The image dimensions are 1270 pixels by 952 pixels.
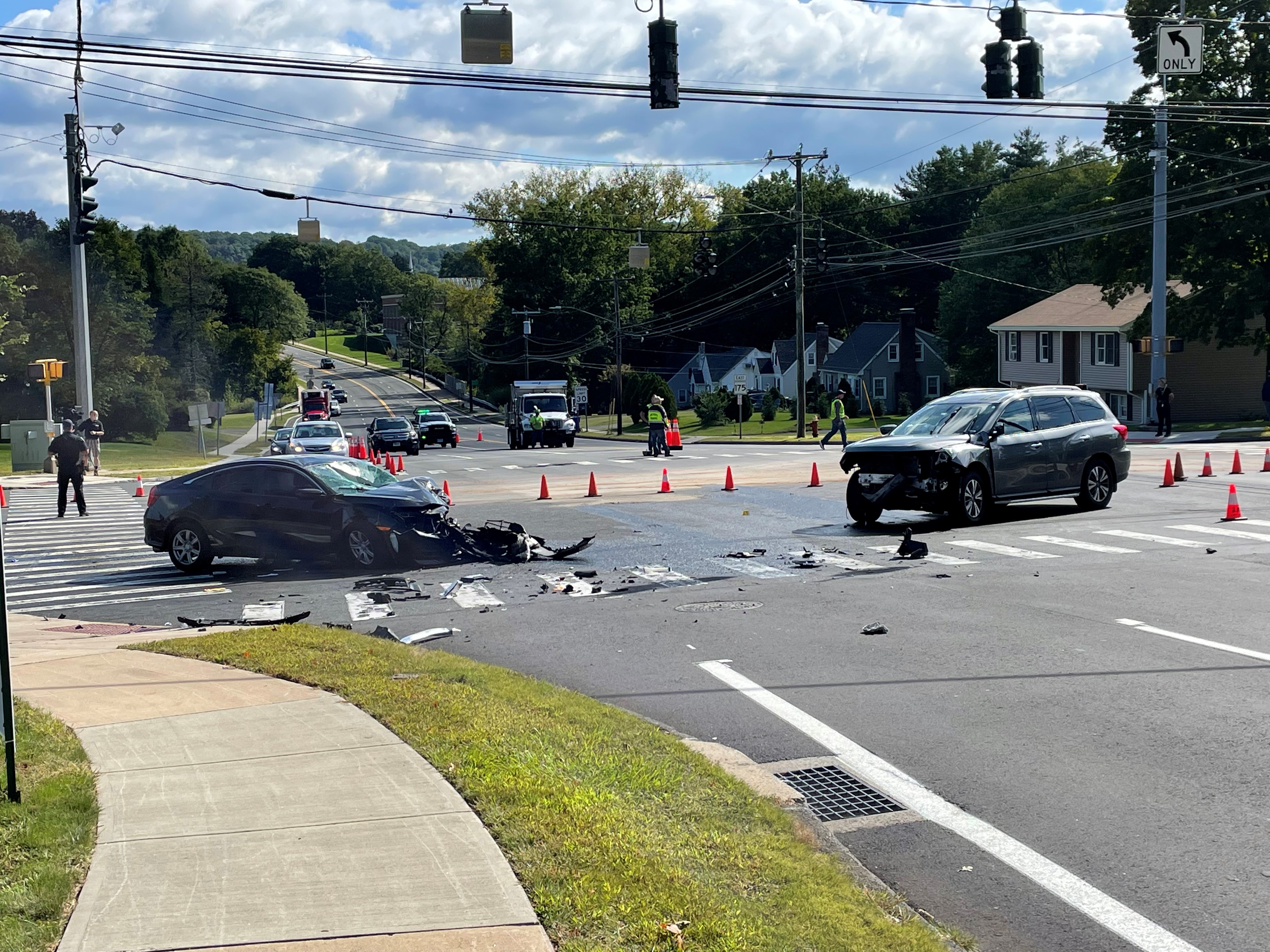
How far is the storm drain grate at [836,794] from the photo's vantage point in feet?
21.5

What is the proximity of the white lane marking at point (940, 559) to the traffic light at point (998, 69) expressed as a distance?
6.90 meters

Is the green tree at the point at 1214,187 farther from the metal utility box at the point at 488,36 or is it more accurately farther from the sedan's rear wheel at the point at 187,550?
the sedan's rear wheel at the point at 187,550

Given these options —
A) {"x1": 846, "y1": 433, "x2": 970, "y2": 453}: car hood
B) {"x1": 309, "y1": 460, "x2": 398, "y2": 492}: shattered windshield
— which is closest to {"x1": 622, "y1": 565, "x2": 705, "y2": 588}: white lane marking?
{"x1": 309, "y1": 460, "x2": 398, "y2": 492}: shattered windshield

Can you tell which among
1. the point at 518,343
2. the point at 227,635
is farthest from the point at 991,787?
the point at 518,343

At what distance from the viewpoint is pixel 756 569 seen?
50.8 feet

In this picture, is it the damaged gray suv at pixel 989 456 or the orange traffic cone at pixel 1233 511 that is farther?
the damaged gray suv at pixel 989 456

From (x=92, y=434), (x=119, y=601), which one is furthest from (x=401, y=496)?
(x=92, y=434)

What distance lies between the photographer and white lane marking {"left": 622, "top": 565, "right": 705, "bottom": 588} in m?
14.6

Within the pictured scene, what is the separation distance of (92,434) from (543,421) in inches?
927

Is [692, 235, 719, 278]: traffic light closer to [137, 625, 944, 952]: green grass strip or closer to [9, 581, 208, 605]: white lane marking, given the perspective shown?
[9, 581, 208, 605]: white lane marking

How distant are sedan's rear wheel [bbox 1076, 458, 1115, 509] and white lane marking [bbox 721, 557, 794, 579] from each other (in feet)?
22.5

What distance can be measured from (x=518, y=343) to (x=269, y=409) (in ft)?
125

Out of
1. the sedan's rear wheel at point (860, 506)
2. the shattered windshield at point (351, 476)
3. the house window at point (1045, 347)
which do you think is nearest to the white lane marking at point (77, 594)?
the shattered windshield at point (351, 476)

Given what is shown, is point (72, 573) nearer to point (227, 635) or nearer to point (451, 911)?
point (227, 635)
